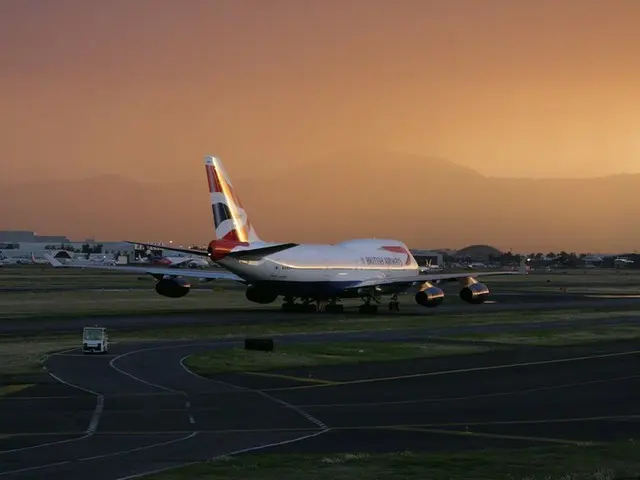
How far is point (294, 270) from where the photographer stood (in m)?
73.9

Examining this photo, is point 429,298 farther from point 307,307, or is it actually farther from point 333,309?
point 307,307

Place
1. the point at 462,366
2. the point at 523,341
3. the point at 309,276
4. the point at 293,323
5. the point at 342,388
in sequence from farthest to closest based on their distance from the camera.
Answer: the point at 309,276
the point at 293,323
the point at 523,341
the point at 462,366
the point at 342,388

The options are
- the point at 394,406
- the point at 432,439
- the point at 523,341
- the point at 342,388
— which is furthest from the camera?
the point at 523,341

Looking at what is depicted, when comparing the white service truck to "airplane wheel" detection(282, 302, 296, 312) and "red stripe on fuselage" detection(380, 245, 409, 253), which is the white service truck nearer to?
"airplane wheel" detection(282, 302, 296, 312)

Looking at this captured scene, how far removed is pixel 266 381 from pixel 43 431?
12.2 meters

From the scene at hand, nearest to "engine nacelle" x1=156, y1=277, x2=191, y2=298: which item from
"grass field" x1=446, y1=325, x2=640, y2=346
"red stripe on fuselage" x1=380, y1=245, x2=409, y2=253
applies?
"red stripe on fuselage" x1=380, y1=245, x2=409, y2=253

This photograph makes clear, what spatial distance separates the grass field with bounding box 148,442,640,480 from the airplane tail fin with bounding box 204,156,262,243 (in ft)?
161

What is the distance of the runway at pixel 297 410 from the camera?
22.0m

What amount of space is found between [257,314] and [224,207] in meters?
9.15

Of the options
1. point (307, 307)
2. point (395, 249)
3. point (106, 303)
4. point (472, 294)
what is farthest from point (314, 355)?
point (395, 249)

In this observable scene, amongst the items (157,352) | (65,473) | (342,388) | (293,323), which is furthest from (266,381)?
(293,323)

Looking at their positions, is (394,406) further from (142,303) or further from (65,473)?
(142,303)

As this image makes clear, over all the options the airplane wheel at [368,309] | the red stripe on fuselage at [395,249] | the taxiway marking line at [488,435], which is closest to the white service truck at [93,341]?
the taxiway marking line at [488,435]

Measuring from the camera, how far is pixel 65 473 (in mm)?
18812
